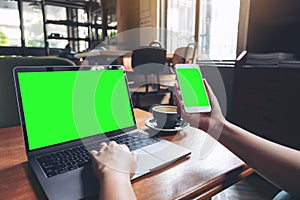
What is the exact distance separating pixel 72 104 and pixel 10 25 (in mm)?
6505

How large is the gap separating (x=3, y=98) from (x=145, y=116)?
1.87ft

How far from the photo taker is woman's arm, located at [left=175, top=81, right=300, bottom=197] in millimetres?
454

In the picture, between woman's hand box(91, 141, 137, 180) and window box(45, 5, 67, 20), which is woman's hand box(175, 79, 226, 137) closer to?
woman's hand box(91, 141, 137, 180)

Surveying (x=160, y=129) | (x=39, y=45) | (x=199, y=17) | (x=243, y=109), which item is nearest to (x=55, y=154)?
(x=160, y=129)

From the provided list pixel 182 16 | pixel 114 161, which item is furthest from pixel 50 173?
pixel 182 16

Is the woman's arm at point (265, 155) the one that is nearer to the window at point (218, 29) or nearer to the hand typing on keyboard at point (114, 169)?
the hand typing on keyboard at point (114, 169)

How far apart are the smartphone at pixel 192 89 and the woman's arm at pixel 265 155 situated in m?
0.07

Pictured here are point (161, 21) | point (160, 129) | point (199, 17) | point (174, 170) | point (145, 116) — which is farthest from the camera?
point (161, 21)

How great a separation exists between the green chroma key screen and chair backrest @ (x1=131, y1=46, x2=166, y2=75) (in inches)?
61.4

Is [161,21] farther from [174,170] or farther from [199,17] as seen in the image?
[174,170]

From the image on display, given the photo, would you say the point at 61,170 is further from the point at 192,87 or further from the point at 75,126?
the point at 192,87

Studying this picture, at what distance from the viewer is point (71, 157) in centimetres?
47

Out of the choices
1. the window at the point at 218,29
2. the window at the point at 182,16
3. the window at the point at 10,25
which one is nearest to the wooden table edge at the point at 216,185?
the window at the point at 218,29

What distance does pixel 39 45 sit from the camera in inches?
230
